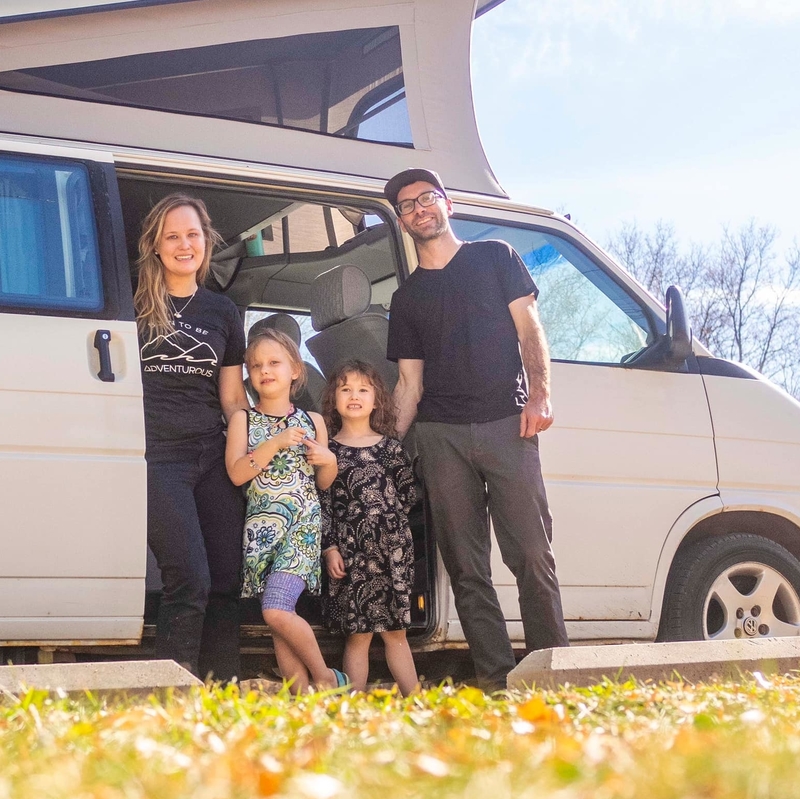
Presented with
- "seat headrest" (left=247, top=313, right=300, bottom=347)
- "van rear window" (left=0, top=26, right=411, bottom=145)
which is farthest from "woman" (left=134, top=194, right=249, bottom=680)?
"seat headrest" (left=247, top=313, right=300, bottom=347)

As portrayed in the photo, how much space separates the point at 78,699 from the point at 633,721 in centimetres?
147

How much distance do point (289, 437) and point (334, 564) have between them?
56cm

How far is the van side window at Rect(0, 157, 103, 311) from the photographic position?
377 cm

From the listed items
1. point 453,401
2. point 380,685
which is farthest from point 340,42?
point 380,685

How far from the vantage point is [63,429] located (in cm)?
368

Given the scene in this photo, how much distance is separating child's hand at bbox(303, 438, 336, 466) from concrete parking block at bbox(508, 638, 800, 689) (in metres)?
A: 1.08

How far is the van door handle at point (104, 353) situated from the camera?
3.76 meters

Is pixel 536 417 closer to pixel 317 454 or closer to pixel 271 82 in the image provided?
pixel 317 454

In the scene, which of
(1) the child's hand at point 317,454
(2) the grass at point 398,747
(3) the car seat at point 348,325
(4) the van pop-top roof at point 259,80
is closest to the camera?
(2) the grass at point 398,747

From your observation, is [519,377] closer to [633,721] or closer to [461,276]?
[461,276]

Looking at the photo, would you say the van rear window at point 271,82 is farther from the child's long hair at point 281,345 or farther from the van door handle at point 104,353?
the van door handle at point 104,353

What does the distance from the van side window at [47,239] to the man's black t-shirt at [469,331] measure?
125 centimetres

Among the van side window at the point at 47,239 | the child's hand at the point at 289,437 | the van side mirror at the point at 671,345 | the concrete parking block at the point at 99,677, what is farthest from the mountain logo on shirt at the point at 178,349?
the van side mirror at the point at 671,345

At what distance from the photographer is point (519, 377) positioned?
4289mm
